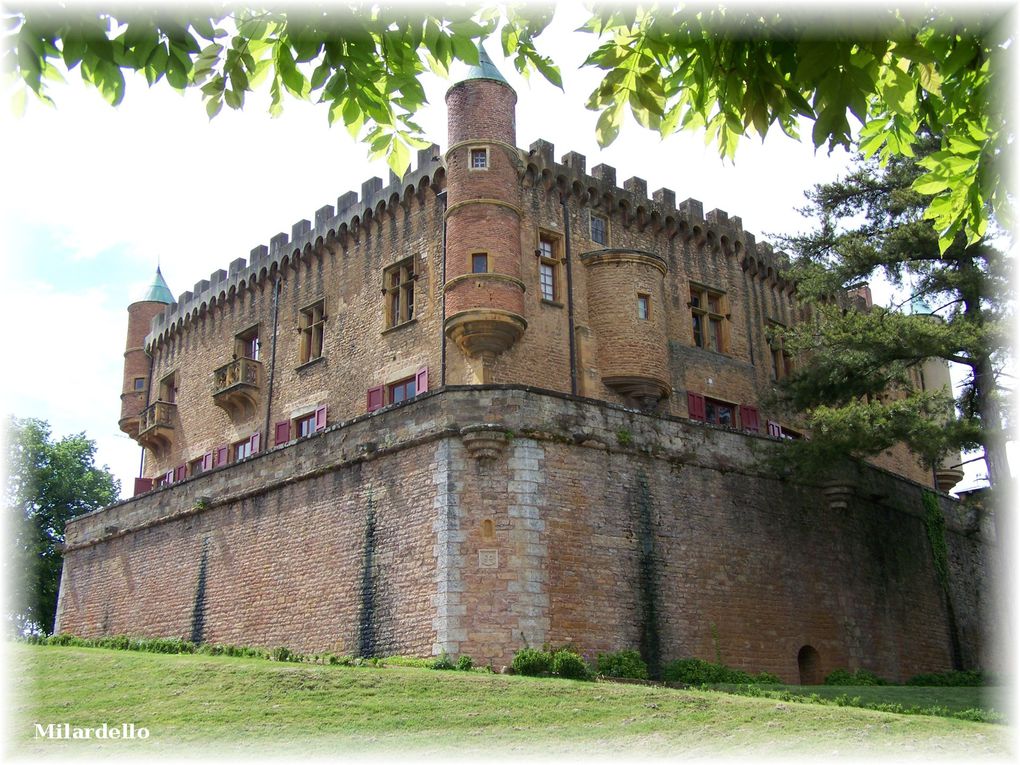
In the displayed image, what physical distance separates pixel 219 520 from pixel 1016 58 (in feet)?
86.6

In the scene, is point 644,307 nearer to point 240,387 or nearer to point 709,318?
point 709,318

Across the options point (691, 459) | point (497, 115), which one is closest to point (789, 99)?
point (691, 459)

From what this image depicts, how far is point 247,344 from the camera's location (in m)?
38.5

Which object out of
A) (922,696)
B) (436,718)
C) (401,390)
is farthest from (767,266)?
(436,718)

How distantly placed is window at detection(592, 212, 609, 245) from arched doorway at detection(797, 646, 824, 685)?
525 inches

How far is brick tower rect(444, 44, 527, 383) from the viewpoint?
28.2 metres

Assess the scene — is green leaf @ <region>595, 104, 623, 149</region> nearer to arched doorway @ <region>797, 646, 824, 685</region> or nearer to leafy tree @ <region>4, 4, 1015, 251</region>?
leafy tree @ <region>4, 4, 1015, 251</region>

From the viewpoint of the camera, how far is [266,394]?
36.0 m

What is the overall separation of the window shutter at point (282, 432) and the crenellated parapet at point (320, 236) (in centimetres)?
580

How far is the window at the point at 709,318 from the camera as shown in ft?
113

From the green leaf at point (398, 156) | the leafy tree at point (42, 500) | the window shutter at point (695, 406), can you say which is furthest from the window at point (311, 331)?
the green leaf at point (398, 156)

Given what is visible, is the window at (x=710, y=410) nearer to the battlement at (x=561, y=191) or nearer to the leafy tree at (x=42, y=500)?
the battlement at (x=561, y=191)

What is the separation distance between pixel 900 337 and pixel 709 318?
9.46 meters

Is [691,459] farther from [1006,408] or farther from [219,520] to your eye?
[219,520]
